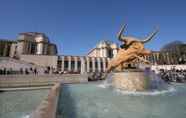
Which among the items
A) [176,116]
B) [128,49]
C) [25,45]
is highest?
[25,45]

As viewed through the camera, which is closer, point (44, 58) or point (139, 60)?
point (139, 60)

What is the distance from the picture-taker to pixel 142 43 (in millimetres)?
15398

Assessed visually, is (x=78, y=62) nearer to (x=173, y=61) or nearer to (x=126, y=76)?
(x=173, y=61)

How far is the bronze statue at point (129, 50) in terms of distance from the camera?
14.9 metres

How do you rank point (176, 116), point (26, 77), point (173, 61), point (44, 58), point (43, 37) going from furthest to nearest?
1. point (43, 37)
2. point (173, 61)
3. point (44, 58)
4. point (26, 77)
5. point (176, 116)

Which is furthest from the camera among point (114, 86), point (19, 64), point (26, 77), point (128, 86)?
point (19, 64)

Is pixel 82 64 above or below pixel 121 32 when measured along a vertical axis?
below

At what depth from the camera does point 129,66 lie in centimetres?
1537

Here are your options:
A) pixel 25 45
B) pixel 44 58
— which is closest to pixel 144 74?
pixel 44 58

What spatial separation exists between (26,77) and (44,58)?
32.0 meters

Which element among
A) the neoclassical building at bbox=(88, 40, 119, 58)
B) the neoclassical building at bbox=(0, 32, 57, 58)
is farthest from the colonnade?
the neoclassical building at bbox=(88, 40, 119, 58)

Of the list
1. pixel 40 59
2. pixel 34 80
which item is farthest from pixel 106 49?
pixel 34 80

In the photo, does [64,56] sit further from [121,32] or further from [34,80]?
[121,32]

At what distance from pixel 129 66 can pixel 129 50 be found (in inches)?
66.2
